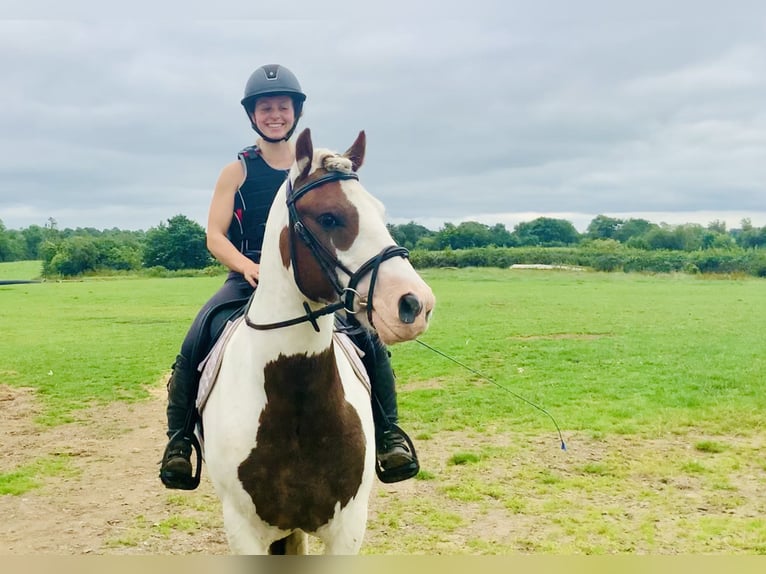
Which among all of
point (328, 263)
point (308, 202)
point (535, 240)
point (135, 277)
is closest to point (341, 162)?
point (308, 202)

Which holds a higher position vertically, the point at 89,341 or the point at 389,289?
the point at 389,289

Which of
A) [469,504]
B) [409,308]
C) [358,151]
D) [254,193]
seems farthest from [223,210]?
[469,504]

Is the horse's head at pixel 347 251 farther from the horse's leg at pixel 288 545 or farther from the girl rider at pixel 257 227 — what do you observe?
the horse's leg at pixel 288 545

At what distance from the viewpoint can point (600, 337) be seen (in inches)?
735

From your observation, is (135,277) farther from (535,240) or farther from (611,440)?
(611,440)

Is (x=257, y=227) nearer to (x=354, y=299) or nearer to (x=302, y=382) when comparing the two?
(x=302, y=382)

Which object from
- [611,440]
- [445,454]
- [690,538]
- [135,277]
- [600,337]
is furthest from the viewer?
[135,277]

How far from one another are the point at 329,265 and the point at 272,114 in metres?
1.48

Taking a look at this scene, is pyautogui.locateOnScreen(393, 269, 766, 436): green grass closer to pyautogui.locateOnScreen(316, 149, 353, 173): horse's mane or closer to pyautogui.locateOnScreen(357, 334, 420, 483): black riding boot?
pyautogui.locateOnScreen(357, 334, 420, 483): black riding boot

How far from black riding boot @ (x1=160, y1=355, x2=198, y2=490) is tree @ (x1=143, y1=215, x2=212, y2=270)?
26733mm

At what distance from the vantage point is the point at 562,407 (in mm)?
10727

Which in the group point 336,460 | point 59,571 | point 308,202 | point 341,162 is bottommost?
point 59,571

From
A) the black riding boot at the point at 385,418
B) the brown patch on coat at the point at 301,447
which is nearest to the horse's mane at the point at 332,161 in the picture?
the brown patch on coat at the point at 301,447

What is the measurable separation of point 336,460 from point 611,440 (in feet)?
22.2
